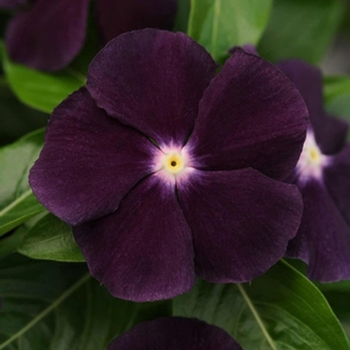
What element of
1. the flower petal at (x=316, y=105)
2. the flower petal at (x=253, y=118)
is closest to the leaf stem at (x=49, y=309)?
the flower petal at (x=253, y=118)

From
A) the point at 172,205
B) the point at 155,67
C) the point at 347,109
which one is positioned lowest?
the point at 347,109

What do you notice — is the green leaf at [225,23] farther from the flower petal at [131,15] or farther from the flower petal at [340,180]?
the flower petal at [340,180]

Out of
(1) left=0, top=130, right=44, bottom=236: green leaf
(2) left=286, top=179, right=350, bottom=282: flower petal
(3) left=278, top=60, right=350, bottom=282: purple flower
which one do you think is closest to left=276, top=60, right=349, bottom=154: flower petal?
(3) left=278, top=60, right=350, bottom=282: purple flower

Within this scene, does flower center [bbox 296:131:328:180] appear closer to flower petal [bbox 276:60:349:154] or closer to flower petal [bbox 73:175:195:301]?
flower petal [bbox 276:60:349:154]

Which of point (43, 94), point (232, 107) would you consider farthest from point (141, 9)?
point (232, 107)

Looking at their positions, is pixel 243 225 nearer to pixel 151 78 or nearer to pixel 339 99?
pixel 151 78

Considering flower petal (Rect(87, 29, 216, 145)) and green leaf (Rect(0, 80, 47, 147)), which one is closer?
flower petal (Rect(87, 29, 216, 145))

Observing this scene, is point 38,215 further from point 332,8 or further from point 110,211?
point 332,8
